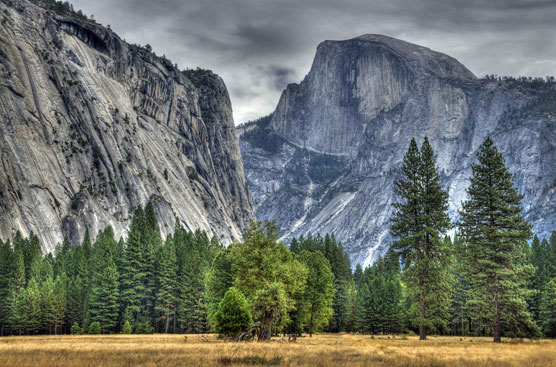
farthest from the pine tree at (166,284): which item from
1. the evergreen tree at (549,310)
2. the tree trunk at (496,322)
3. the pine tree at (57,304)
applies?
the evergreen tree at (549,310)

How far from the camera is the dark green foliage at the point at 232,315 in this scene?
36781 mm

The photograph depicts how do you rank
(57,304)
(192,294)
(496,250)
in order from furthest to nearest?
(192,294)
(57,304)
(496,250)

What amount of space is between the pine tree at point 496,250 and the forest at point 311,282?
103 mm

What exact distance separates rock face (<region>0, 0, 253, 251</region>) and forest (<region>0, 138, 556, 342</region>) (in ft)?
68.5

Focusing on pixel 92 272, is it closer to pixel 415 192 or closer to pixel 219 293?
pixel 219 293

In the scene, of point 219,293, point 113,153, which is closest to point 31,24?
point 113,153

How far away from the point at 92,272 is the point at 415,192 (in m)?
48.8

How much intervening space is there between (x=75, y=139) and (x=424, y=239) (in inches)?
4561

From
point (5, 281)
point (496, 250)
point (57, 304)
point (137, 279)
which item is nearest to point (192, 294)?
point (137, 279)

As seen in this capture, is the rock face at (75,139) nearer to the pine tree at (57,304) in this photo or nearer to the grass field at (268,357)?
the pine tree at (57,304)

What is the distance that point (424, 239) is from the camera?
40.9 meters

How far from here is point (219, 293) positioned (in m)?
51.4

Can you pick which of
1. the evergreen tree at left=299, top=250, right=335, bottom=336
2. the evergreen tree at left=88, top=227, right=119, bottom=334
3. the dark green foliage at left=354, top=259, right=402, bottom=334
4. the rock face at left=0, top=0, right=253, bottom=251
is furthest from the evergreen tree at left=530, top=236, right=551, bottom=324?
the rock face at left=0, top=0, right=253, bottom=251

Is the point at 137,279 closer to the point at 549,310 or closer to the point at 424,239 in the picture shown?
the point at 424,239
